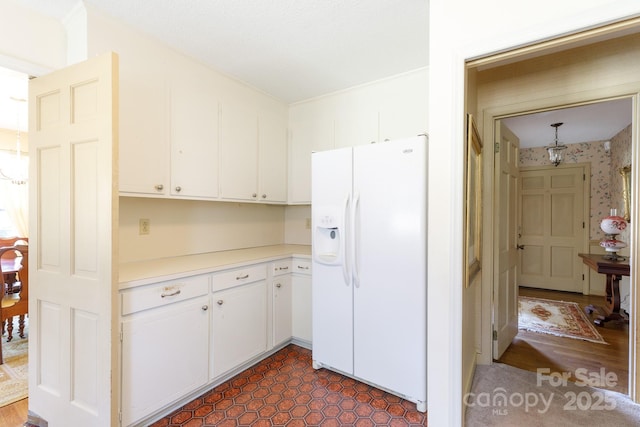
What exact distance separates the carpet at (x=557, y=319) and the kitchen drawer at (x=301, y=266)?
2.63 meters

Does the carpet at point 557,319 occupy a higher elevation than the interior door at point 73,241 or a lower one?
lower

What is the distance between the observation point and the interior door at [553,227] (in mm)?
4840

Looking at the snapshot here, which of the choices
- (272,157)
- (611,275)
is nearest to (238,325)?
(272,157)

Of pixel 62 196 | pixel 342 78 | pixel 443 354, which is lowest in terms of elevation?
pixel 443 354

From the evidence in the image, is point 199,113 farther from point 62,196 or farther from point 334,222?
point 334,222

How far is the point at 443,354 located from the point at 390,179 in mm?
1075

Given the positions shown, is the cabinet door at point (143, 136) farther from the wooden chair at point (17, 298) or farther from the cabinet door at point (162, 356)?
the wooden chair at point (17, 298)

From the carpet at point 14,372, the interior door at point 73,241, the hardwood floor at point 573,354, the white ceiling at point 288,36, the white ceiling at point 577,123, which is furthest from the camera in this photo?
the white ceiling at point 577,123

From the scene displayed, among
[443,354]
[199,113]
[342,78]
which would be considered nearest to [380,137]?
[342,78]

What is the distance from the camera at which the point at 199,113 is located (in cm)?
235

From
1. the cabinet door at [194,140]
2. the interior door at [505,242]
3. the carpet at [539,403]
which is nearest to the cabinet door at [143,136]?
the cabinet door at [194,140]

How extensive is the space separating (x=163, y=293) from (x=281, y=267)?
1045mm

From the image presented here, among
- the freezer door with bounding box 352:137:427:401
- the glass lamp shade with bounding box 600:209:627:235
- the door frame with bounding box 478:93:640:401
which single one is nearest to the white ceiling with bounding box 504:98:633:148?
the door frame with bounding box 478:93:640:401

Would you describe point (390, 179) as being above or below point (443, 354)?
above
